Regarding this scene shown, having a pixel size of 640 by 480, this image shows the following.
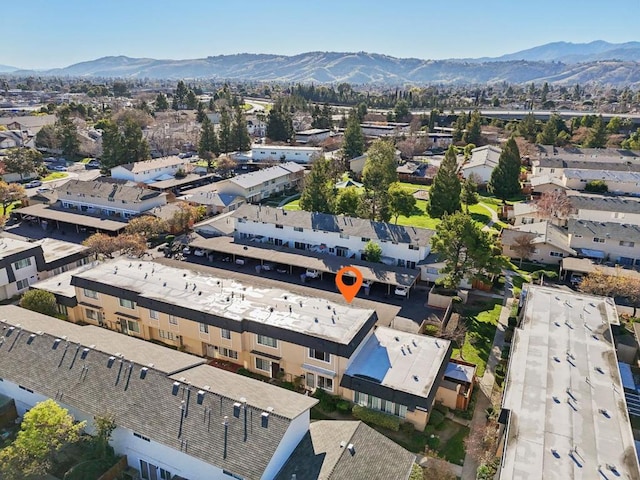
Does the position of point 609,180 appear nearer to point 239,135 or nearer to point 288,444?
point 239,135

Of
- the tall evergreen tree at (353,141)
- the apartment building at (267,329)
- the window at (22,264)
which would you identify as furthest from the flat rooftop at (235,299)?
the tall evergreen tree at (353,141)

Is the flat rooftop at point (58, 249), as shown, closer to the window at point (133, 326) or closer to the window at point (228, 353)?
the window at point (133, 326)

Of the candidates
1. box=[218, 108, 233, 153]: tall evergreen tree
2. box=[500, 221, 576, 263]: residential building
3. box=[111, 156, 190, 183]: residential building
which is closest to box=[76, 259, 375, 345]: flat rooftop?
box=[500, 221, 576, 263]: residential building

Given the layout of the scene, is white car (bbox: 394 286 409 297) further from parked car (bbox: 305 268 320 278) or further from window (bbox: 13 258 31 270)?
window (bbox: 13 258 31 270)

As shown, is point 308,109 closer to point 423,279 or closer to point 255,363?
point 423,279

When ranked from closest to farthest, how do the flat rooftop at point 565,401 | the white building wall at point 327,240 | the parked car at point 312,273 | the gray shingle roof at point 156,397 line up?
the gray shingle roof at point 156,397, the flat rooftop at point 565,401, the parked car at point 312,273, the white building wall at point 327,240

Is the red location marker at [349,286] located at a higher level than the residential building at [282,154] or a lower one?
lower

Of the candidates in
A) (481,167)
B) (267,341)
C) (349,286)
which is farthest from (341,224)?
(481,167)
